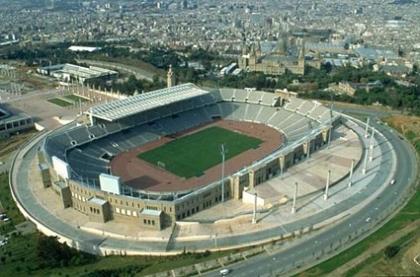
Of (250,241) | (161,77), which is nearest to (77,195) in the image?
(250,241)

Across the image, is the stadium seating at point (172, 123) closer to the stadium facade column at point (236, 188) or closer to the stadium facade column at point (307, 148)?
the stadium facade column at point (307, 148)

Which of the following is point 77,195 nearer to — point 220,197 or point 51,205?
point 51,205

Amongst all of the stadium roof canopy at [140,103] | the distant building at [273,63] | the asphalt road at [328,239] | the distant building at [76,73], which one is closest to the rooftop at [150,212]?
the asphalt road at [328,239]

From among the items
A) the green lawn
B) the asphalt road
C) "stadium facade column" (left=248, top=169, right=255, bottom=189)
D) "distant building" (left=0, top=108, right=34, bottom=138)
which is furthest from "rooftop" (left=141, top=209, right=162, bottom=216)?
the green lawn

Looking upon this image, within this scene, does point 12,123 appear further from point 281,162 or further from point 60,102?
point 281,162

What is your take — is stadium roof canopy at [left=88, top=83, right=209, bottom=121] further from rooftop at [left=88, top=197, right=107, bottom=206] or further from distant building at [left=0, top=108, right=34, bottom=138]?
distant building at [left=0, top=108, right=34, bottom=138]
